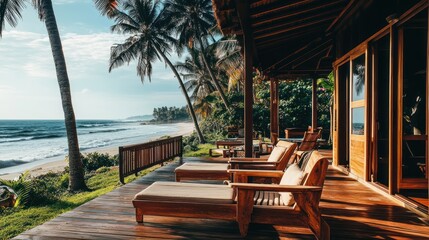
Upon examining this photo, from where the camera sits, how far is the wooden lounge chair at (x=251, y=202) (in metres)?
2.62

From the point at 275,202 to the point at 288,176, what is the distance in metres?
0.30

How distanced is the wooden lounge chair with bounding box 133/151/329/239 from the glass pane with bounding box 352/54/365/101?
2.63 m

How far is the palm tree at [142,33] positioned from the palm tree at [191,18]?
1.82ft

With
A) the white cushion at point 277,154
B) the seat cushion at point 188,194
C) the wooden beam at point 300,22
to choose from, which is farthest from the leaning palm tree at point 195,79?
the seat cushion at point 188,194

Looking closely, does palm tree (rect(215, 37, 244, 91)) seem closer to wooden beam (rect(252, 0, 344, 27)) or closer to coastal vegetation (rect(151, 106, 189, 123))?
wooden beam (rect(252, 0, 344, 27))

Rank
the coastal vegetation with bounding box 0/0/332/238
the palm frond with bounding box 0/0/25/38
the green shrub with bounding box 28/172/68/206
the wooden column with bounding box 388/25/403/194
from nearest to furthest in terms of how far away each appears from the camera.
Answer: the wooden column with bounding box 388/25/403/194
the green shrub with bounding box 28/172/68/206
the coastal vegetation with bounding box 0/0/332/238
the palm frond with bounding box 0/0/25/38

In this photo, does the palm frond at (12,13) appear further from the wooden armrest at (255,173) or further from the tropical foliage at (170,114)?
the tropical foliage at (170,114)

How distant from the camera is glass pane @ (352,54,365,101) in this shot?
16.0 ft

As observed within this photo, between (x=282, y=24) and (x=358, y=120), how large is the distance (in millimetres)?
2057

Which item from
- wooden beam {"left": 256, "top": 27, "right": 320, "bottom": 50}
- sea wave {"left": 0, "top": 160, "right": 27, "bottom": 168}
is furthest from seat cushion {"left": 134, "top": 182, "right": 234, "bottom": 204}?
sea wave {"left": 0, "top": 160, "right": 27, "bottom": 168}

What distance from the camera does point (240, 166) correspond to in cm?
420

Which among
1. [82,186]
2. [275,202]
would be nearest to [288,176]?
[275,202]

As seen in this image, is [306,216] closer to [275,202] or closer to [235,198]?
[275,202]

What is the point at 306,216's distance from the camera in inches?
104
